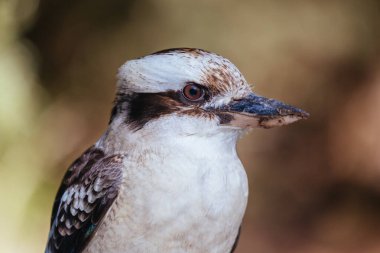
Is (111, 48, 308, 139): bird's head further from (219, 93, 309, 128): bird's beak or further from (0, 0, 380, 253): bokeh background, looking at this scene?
(0, 0, 380, 253): bokeh background

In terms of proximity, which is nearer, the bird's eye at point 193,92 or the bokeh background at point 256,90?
the bird's eye at point 193,92

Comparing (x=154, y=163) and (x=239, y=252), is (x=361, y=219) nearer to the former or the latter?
(x=239, y=252)

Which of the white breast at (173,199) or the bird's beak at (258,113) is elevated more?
the bird's beak at (258,113)

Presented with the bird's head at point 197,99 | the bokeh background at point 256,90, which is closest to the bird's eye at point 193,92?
the bird's head at point 197,99

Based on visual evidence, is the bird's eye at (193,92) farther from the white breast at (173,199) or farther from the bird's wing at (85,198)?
the bird's wing at (85,198)

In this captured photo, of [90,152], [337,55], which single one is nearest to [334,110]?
[337,55]

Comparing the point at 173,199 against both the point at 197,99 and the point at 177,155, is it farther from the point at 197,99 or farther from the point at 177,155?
the point at 197,99

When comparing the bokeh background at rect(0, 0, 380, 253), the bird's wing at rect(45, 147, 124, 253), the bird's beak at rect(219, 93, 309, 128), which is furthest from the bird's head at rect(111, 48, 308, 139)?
the bokeh background at rect(0, 0, 380, 253)
